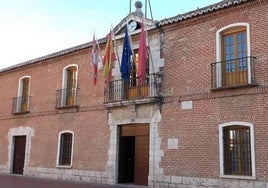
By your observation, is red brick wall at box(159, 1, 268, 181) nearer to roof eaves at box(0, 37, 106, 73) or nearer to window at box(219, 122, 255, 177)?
window at box(219, 122, 255, 177)

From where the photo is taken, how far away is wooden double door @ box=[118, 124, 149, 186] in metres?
14.1

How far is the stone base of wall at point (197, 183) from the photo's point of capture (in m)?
10.9

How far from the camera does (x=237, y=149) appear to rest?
11.5m

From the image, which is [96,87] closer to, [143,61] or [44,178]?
[143,61]

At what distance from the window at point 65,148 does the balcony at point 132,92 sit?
121 inches

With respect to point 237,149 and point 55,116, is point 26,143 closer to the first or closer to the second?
point 55,116

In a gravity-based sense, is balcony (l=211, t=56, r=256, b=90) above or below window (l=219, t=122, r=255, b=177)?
above

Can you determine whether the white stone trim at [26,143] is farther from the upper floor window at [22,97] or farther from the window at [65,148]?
the window at [65,148]

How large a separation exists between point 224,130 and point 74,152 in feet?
24.4

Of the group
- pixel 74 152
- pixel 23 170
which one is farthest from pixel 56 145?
pixel 23 170

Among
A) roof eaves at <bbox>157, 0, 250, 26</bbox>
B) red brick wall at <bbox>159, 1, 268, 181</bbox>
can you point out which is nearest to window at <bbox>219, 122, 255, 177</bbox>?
red brick wall at <bbox>159, 1, 268, 181</bbox>

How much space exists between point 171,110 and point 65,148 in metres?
6.39

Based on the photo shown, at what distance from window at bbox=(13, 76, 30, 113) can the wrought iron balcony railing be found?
6.49 meters

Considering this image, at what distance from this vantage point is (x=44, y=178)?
17.3m
